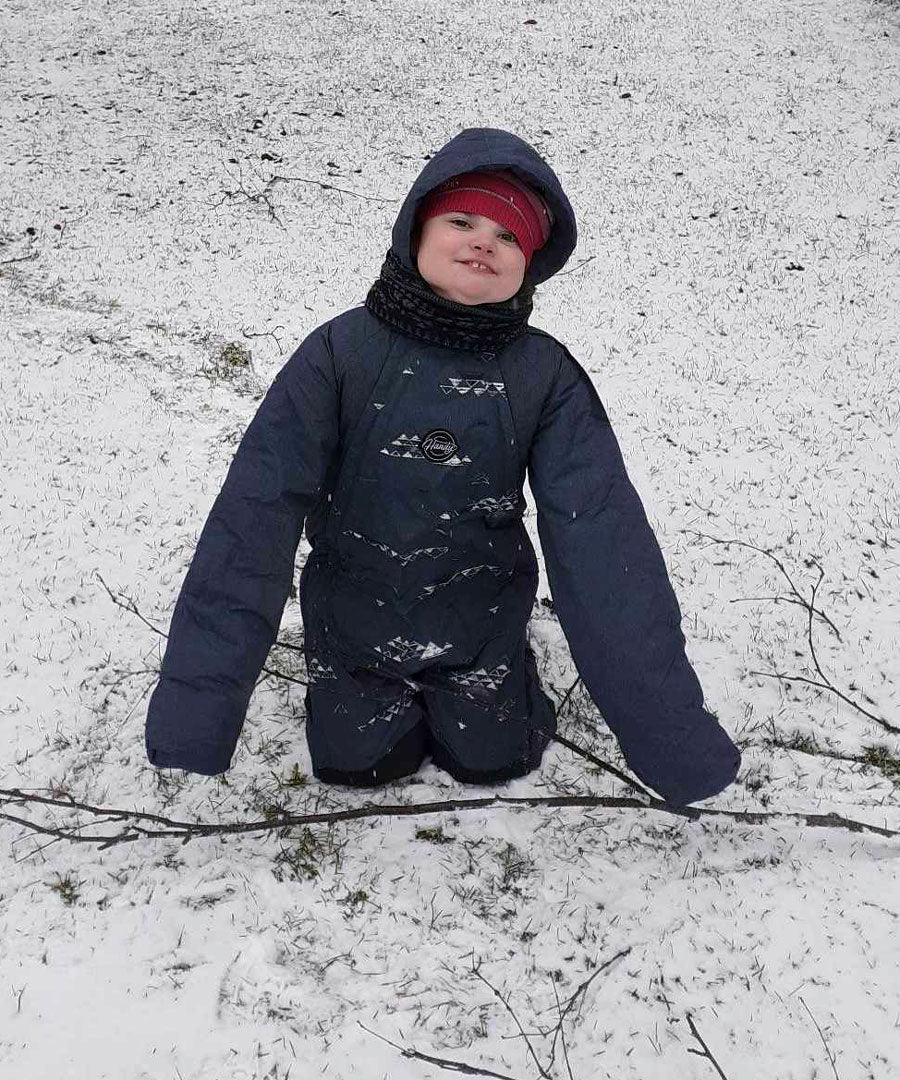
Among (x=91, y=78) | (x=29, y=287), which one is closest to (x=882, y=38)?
(x=91, y=78)

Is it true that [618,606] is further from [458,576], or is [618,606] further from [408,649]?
[408,649]

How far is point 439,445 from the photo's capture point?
2623 mm

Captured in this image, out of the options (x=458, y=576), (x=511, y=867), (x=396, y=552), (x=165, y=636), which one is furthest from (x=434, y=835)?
(x=165, y=636)

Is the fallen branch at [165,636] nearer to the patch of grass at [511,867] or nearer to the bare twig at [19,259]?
the patch of grass at [511,867]

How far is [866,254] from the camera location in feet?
32.2

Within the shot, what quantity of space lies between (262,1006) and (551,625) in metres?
2.48

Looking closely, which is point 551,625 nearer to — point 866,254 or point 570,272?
point 570,272

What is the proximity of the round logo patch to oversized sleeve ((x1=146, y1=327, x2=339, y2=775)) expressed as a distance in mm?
321

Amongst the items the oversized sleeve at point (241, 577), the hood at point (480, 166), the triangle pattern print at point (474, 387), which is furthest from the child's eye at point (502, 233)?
the oversized sleeve at point (241, 577)

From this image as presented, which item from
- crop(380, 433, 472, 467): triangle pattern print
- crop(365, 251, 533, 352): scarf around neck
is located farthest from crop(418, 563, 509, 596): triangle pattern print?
crop(365, 251, 533, 352): scarf around neck

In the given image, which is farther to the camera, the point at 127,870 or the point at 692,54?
the point at 692,54

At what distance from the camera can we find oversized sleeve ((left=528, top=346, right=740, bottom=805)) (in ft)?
8.45

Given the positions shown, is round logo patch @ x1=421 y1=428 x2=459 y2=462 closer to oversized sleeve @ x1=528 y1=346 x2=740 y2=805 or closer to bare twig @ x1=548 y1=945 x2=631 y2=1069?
oversized sleeve @ x1=528 y1=346 x2=740 y2=805

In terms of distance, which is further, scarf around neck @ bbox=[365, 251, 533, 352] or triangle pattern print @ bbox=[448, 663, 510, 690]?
triangle pattern print @ bbox=[448, 663, 510, 690]
